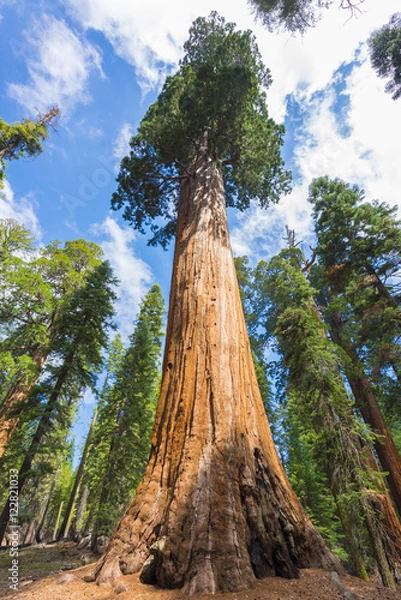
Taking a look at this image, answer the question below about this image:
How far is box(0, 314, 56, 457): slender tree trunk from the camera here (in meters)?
9.80

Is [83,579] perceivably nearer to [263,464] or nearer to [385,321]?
[263,464]

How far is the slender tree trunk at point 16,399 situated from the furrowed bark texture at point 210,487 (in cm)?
965

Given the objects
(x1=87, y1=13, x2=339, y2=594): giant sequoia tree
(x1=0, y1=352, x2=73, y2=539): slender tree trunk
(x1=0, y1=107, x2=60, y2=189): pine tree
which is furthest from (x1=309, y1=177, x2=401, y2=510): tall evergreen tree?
(x1=0, y1=107, x2=60, y2=189): pine tree

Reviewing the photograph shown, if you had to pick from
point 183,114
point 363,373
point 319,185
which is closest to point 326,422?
point 363,373

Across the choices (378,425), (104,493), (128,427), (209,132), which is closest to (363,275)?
(378,425)

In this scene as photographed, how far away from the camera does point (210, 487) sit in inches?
87.9

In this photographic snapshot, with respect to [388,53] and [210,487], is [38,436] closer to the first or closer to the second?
[210,487]

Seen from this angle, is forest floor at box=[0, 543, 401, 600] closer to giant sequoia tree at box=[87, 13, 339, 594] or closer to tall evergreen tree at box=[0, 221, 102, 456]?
giant sequoia tree at box=[87, 13, 339, 594]

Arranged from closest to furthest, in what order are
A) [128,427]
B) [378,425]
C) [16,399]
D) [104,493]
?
[378,425]
[16,399]
[104,493]
[128,427]

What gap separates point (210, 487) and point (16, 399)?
11373 mm

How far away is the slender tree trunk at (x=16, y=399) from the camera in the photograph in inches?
386

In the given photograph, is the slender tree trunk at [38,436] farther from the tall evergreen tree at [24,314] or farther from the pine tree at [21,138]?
the pine tree at [21,138]

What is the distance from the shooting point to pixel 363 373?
10016 mm

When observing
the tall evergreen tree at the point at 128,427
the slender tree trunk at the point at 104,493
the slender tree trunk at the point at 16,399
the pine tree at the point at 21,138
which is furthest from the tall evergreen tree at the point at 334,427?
the pine tree at the point at 21,138
